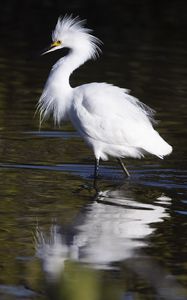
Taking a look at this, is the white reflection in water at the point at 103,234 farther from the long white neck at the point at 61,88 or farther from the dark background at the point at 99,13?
the dark background at the point at 99,13

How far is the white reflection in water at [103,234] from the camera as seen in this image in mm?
7086

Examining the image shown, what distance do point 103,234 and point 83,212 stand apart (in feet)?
2.72

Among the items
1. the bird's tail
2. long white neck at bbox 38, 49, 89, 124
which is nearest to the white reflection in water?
the bird's tail

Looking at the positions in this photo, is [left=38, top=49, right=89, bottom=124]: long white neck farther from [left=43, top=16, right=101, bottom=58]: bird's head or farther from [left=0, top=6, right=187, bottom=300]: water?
[left=0, top=6, right=187, bottom=300]: water

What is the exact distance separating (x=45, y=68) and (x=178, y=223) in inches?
386

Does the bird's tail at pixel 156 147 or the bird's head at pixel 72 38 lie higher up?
the bird's head at pixel 72 38

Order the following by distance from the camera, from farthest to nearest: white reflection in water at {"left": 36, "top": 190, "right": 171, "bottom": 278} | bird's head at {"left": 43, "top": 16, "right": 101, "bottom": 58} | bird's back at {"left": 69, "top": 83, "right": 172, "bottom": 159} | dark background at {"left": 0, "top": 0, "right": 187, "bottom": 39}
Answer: dark background at {"left": 0, "top": 0, "right": 187, "bottom": 39}, bird's head at {"left": 43, "top": 16, "right": 101, "bottom": 58}, bird's back at {"left": 69, "top": 83, "right": 172, "bottom": 159}, white reflection in water at {"left": 36, "top": 190, "right": 171, "bottom": 278}

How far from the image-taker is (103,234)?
25.9ft

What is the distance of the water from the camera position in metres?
6.36

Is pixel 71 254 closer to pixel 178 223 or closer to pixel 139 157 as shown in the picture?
pixel 178 223

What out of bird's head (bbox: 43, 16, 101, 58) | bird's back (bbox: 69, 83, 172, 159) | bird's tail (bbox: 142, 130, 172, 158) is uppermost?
bird's head (bbox: 43, 16, 101, 58)

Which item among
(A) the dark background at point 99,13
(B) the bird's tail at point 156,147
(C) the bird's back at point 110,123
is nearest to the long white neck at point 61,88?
(C) the bird's back at point 110,123

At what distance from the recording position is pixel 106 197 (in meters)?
9.45

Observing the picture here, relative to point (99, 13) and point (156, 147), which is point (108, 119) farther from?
point (99, 13)
